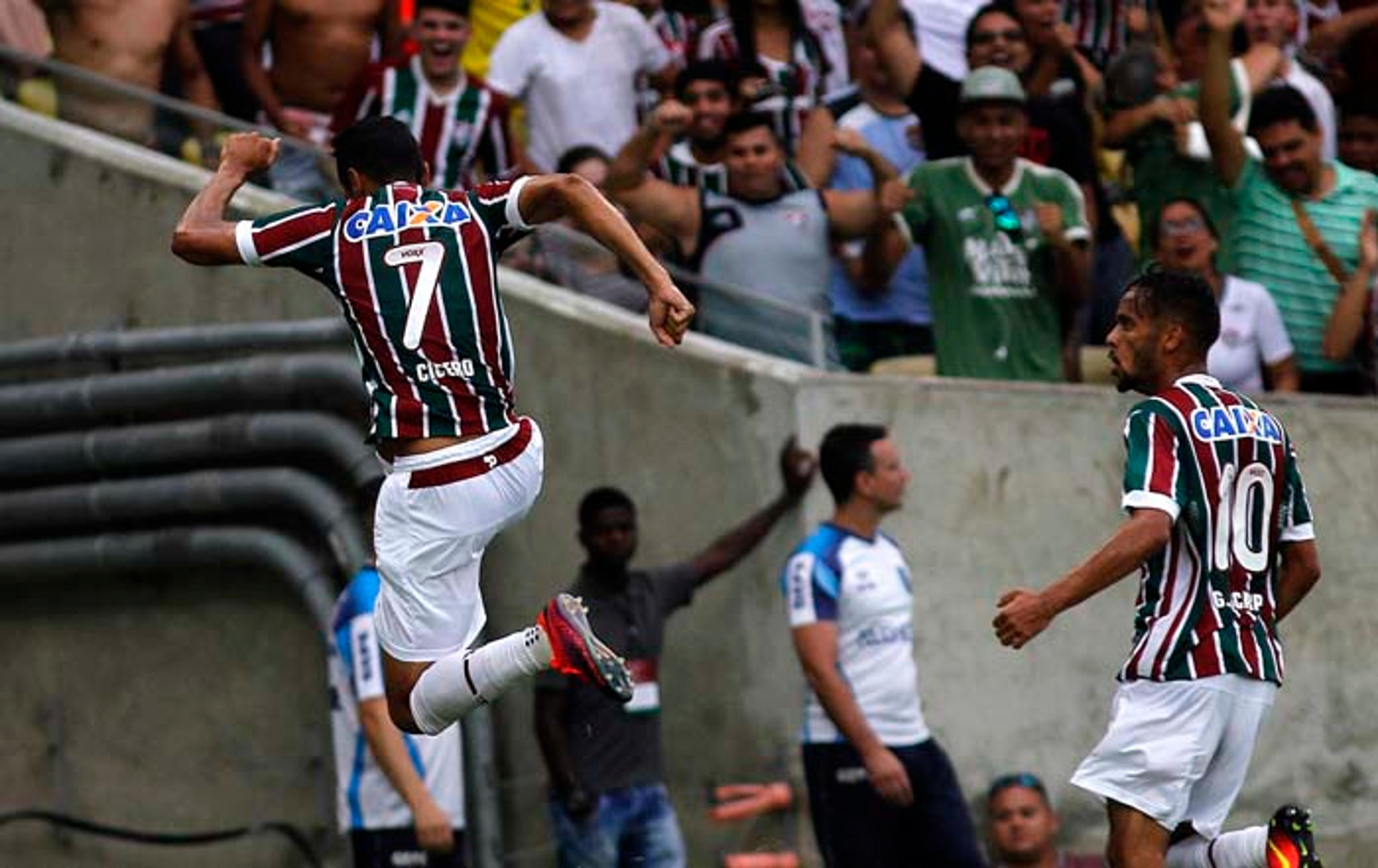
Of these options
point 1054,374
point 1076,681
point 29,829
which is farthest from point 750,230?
point 29,829

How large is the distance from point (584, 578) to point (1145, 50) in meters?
4.14

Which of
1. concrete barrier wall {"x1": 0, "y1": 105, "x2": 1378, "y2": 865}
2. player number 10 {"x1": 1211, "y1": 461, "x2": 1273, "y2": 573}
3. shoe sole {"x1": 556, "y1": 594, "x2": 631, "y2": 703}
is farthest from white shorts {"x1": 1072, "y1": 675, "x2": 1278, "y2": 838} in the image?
concrete barrier wall {"x1": 0, "y1": 105, "x2": 1378, "y2": 865}

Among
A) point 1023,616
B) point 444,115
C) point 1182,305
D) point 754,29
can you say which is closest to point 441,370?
point 1023,616

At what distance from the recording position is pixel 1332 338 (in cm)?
1516

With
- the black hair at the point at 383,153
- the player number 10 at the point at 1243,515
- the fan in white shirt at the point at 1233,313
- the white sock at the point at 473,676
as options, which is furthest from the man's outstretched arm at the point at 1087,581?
the fan in white shirt at the point at 1233,313

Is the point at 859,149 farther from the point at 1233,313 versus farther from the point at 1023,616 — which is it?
the point at 1023,616

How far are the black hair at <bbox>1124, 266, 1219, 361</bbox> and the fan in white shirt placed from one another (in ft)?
14.7

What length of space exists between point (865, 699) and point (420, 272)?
152 inches

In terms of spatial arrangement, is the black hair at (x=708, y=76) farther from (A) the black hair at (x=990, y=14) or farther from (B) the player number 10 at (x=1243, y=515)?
(B) the player number 10 at (x=1243, y=515)

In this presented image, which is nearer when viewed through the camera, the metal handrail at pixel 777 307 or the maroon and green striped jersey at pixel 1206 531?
the maroon and green striped jersey at pixel 1206 531

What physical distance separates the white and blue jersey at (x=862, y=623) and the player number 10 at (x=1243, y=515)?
3.41 metres

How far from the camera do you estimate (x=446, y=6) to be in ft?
49.2

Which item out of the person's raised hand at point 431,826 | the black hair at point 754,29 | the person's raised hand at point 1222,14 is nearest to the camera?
the person's raised hand at point 431,826

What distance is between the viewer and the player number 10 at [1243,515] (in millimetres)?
9672
